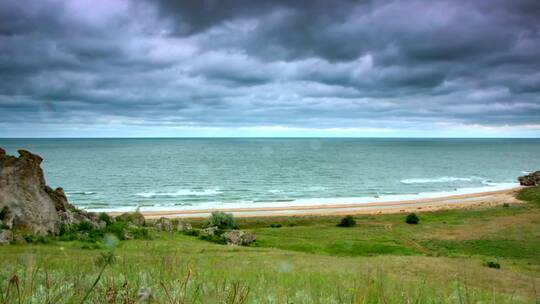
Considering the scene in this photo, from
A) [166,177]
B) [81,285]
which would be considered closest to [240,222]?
[81,285]

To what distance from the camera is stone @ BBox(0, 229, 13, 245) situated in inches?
833

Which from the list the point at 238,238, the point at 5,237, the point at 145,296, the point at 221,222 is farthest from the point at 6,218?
the point at 145,296

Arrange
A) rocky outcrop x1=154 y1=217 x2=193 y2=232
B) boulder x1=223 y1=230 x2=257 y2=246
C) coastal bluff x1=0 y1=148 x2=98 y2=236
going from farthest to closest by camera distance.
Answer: boulder x1=223 y1=230 x2=257 y2=246
rocky outcrop x1=154 y1=217 x2=193 y2=232
coastal bluff x1=0 y1=148 x2=98 y2=236

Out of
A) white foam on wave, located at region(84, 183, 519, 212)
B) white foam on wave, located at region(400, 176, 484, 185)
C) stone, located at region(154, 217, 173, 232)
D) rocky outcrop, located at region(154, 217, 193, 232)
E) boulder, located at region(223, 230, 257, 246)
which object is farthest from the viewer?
white foam on wave, located at region(400, 176, 484, 185)

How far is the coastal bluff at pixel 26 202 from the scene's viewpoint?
24.3 m

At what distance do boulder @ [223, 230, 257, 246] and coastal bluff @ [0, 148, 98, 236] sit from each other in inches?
480

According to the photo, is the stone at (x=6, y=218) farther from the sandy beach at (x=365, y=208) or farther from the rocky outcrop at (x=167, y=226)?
the sandy beach at (x=365, y=208)

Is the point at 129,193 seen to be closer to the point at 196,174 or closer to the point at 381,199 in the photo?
the point at 196,174

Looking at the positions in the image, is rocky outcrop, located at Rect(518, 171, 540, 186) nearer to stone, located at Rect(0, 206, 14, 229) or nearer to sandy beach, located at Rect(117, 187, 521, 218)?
sandy beach, located at Rect(117, 187, 521, 218)

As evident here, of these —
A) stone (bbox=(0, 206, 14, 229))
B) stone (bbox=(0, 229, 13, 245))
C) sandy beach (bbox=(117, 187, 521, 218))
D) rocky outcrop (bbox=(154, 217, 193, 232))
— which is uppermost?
stone (bbox=(0, 206, 14, 229))

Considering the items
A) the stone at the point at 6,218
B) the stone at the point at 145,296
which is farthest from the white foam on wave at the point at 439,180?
the stone at the point at 145,296

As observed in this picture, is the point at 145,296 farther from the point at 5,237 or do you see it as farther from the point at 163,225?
the point at 163,225

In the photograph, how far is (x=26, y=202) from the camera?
2547 cm

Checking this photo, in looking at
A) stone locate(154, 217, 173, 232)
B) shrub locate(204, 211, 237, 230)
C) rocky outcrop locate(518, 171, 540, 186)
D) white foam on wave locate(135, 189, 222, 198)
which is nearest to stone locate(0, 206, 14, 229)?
stone locate(154, 217, 173, 232)
